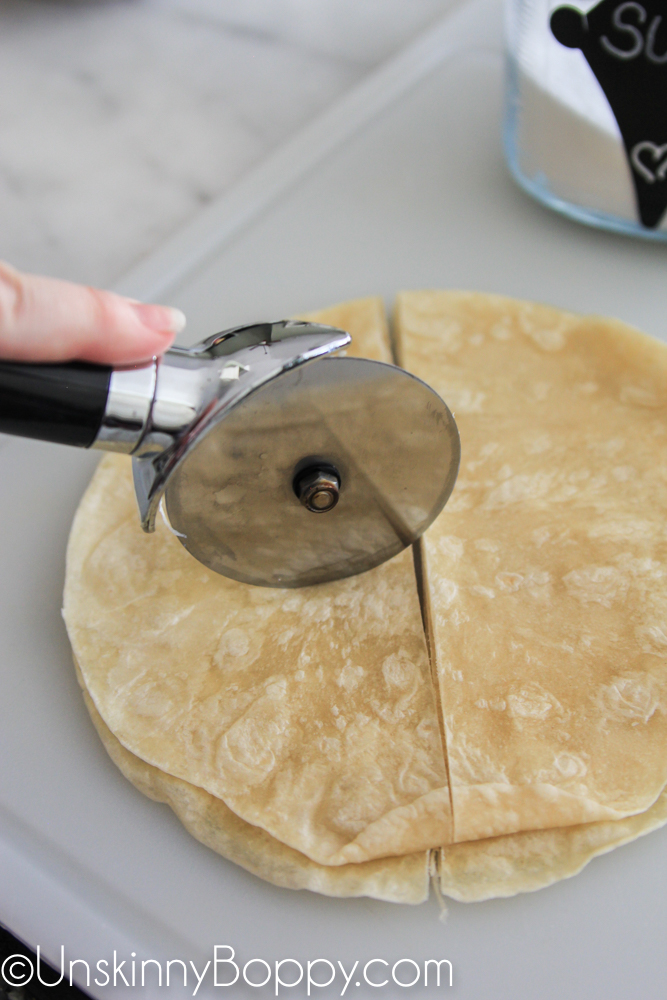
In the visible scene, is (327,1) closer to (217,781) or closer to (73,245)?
(73,245)

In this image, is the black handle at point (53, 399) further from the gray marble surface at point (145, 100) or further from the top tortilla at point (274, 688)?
the gray marble surface at point (145, 100)

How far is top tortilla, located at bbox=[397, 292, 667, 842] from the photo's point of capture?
751mm

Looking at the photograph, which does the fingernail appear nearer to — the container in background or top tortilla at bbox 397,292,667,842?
top tortilla at bbox 397,292,667,842

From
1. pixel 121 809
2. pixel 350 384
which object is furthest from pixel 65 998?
pixel 350 384

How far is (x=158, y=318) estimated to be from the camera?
65 cm

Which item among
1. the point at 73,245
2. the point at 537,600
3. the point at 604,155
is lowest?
the point at 537,600

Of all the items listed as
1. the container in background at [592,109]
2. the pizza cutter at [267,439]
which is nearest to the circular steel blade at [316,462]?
the pizza cutter at [267,439]

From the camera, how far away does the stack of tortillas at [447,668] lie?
2.42ft

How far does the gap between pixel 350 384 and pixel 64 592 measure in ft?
1.42

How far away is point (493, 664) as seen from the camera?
32.4 inches

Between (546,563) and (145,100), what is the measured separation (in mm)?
1358

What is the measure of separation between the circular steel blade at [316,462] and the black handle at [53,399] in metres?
0.08

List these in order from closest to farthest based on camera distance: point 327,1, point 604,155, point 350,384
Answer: point 350,384 < point 604,155 < point 327,1

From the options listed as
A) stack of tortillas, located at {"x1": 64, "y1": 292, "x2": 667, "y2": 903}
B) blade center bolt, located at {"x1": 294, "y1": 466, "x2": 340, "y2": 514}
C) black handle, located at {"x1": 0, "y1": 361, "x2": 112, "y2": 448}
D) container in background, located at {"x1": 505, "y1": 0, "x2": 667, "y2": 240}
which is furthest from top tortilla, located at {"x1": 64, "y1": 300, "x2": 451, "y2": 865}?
container in background, located at {"x1": 505, "y1": 0, "x2": 667, "y2": 240}
